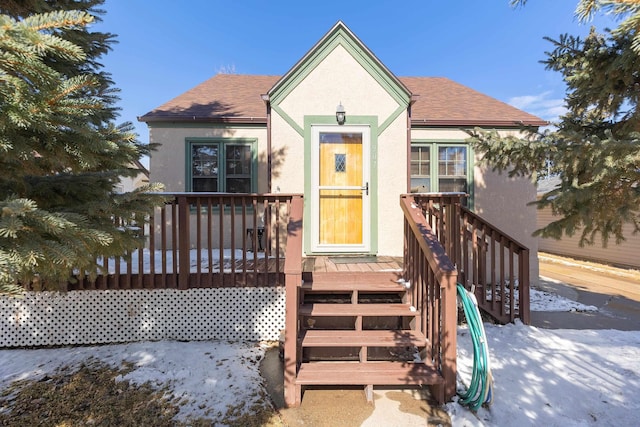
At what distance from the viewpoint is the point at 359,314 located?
3.12 metres

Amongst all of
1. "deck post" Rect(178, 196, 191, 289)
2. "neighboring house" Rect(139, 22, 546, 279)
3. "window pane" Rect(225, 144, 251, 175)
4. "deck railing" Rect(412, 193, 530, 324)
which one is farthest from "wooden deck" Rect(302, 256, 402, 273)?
"window pane" Rect(225, 144, 251, 175)

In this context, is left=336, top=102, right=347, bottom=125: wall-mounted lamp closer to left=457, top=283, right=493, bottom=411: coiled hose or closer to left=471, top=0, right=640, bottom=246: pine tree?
left=471, top=0, right=640, bottom=246: pine tree

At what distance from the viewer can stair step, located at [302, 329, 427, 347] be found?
2852 mm

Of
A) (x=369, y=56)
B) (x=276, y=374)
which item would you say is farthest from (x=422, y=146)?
(x=276, y=374)

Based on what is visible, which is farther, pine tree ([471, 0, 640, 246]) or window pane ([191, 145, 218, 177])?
window pane ([191, 145, 218, 177])

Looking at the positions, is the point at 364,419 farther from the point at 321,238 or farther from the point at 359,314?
the point at 321,238

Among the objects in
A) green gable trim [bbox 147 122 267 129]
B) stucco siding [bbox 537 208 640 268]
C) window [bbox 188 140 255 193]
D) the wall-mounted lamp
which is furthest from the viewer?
stucco siding [bbox 537 208 640 268]

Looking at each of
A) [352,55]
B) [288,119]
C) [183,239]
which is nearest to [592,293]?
[352,55]

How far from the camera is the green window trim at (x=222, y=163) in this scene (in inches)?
250

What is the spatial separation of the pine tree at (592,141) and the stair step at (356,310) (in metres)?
1.72

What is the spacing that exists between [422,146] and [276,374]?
215 inches

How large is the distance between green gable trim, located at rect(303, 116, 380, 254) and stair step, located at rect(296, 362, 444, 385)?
2.29 meters

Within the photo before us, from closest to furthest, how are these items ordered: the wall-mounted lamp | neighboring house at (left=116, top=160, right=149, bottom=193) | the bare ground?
the bare ground, neighboring house at (left=116, top=160, right=149, bottom=193), the wall-mounted lamp

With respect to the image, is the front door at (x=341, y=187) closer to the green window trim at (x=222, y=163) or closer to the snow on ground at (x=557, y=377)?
the green window trim at (x=222, y=163)
